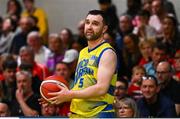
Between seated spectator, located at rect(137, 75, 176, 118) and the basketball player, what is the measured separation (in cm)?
291

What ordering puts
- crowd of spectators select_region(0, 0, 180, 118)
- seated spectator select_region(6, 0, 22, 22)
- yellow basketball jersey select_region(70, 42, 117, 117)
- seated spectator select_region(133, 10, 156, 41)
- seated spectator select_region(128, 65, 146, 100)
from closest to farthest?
1. yellow basketball jersey select_region(70, 42, 117, 117)
2. crowd of spectators select_region(0, 0, 180, 118)
3. seated spectator select_region(128, 65, 146, 100)
4. seated spectator select_region(133, 10, 156, 41)
5. seated spectator select_region(6, 0, 22, 22)

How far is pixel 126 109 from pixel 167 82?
161cm

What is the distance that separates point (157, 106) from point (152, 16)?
3764 mm

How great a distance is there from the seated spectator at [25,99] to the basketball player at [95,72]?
3406 millimetres

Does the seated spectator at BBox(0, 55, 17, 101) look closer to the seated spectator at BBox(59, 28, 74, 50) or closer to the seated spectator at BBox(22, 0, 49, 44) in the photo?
the seated spectator at BBox(59, 28, 74, 50)

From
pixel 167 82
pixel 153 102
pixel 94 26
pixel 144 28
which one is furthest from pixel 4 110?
pixel 144 28

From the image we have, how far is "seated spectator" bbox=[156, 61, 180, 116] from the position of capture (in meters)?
11.8

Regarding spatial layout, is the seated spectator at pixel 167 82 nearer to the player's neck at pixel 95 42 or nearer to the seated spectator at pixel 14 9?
the player's neck at pixel 95 42

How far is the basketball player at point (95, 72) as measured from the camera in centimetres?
809

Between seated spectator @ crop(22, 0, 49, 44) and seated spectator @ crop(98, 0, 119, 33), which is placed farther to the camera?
seated spectator @ crop(22, 0, 49, 44)

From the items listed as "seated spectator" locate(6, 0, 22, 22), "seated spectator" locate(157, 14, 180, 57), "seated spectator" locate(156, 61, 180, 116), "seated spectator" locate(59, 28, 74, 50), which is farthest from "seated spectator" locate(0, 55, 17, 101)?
"seated spectator" locate(6, 0, 22, 22)

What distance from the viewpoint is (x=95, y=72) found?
324 inches

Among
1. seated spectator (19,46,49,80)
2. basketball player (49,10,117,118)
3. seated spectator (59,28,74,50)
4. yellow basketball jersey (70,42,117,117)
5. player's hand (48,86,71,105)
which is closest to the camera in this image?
player's hand (48,86,71,105)

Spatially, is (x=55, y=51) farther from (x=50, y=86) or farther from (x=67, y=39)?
(x=50, y=86)
